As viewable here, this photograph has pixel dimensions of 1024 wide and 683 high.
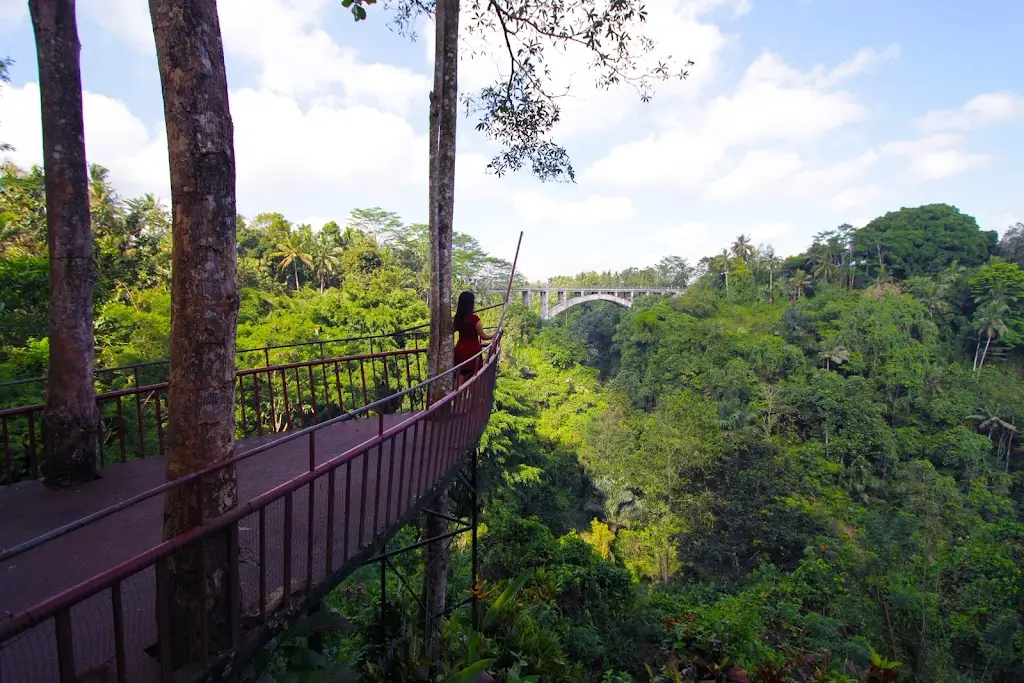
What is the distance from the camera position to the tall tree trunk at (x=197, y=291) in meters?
1.88

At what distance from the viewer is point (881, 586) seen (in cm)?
1126

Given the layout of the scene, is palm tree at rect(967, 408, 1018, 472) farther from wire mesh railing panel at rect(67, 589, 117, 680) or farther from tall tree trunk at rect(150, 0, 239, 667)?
wire mesh railing panel at rect(67, 589, 117, 680)

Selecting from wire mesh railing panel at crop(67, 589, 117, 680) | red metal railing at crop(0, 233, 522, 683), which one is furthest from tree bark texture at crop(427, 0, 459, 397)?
wire mesh railing panel at crop(67, 589, 117, 680)

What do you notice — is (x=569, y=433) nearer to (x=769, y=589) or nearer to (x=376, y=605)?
(x=769, y=589)

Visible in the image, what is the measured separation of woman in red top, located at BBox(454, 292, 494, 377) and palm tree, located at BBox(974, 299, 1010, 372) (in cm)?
4555

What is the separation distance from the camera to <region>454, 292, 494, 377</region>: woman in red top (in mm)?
4996

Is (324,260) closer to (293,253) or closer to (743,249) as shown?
(293,253)

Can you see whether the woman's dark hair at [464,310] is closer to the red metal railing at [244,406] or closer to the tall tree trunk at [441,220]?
the tall tree trunk at [441,220]

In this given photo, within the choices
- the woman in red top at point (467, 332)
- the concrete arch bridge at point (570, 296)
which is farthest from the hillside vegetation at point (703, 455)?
the concrete arch bridge at point (570, 296)

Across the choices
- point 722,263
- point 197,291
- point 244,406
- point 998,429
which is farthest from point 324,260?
point 722,263

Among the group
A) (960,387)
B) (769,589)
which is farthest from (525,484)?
(960,387)

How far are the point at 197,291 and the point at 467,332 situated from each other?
10.5 ft

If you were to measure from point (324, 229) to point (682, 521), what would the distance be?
81.6ft

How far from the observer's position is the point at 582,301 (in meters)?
51.6
